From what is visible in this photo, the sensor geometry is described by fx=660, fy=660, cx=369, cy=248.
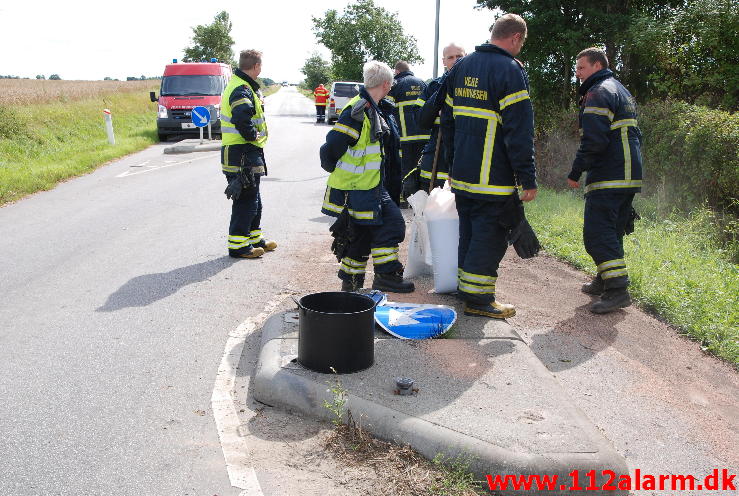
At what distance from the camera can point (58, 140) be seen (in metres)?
19.9

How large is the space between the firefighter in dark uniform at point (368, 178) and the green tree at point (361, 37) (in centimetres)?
5164

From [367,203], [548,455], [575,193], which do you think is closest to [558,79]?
[575,193]

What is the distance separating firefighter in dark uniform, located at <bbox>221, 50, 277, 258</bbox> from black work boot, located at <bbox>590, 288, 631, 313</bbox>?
3.62m

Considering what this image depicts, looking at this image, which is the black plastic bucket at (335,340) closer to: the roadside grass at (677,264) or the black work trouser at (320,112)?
the roadside grass at (677,264)

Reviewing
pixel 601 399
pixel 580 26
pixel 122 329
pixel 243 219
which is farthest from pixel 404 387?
pixel 580 26

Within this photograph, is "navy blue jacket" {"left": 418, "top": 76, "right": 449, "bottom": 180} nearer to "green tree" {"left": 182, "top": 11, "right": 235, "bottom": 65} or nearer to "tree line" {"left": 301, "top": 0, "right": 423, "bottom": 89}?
"tree line" {"left": 301, "top": 0, "right": 423, "bottom": 89}

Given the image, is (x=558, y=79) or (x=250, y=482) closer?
(x=250, y=482)

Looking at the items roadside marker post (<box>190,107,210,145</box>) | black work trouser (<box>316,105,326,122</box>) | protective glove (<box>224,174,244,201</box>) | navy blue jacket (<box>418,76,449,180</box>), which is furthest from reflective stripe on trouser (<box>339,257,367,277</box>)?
black work trouser (<box>316,105,326,122</box>)

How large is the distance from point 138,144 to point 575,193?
44.0 feet

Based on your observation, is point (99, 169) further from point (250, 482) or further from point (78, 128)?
point (250, 482)

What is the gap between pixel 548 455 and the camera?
10.2 ft

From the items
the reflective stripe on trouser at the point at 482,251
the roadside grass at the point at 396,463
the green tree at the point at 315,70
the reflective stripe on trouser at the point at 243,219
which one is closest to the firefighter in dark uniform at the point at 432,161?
the reflective stripe on trouser at the point at 482,251

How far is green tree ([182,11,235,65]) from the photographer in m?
62.3

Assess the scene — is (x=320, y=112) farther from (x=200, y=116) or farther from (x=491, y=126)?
(x=491, y=126)
